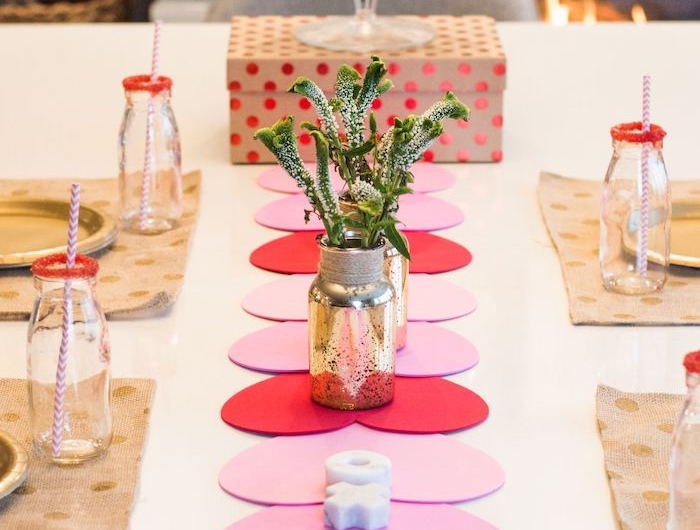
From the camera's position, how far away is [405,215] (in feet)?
5.17

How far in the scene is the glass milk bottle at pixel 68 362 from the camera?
0.99 m

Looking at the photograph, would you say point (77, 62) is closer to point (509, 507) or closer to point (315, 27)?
point (315, 27)

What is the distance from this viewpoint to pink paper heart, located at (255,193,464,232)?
1552 millimetres

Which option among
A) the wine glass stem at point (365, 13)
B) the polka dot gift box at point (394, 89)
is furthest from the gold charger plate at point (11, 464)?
the wine glass stem at point (365, 13)

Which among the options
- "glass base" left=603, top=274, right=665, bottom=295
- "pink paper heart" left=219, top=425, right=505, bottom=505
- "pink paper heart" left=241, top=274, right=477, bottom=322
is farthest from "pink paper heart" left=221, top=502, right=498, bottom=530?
"glass base" left=603, top=274, right=665, bottom=295

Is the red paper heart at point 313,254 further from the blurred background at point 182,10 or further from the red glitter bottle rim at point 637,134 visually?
the blurred background at point 182,10

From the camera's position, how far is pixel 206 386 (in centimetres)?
113

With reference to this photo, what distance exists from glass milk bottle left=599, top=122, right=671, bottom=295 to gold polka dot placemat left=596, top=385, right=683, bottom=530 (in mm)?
281

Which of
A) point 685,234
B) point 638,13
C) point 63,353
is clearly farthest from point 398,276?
point 638,13

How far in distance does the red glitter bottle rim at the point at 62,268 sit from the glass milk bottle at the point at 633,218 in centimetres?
57

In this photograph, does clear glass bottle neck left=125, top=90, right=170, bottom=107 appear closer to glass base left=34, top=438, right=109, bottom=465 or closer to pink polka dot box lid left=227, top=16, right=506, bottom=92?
pink polka dot box lid left=227, top=16, right=506, bottom=92

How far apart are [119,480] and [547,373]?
0.39 m

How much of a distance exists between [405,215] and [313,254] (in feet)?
0.55

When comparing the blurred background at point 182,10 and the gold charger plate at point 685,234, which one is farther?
the blurred background at point 182,10
